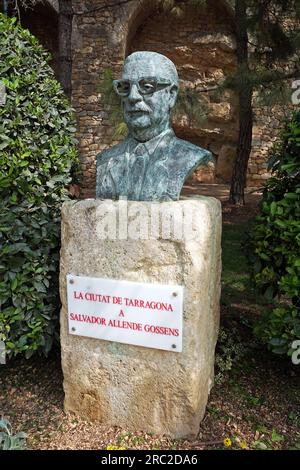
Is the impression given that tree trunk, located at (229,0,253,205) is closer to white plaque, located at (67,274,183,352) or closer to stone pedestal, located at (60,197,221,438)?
stone pedestal, located at (60,197,221,438)

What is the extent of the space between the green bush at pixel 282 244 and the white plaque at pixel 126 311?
2.10ft

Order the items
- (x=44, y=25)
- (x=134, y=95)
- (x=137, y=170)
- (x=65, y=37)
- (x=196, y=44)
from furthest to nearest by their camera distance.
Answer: (x=196, y=44) < (x=44, y=25) < (x=65, y=37) < (x=137, y=170) < (x=134, y=95)

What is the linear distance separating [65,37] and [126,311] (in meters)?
3.80

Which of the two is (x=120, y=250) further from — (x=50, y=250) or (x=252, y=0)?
(x=252, y=0)

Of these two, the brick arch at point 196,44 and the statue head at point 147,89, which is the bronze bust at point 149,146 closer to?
the statue head at point 147,89

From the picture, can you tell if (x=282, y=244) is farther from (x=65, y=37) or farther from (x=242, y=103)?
Result: (x=242, y=103)

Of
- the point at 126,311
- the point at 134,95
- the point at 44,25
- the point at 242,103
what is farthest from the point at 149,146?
the point at 44,25

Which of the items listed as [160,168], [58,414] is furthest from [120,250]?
[58,414]

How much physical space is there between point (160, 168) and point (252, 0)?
4918 mm

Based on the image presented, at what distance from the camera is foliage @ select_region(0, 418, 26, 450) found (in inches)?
76.1

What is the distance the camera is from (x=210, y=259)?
1998mm

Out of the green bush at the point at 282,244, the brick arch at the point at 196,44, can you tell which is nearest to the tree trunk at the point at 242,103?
the brick arch at the point at 196,44

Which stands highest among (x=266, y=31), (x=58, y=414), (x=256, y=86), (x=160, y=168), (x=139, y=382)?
(x=266, y=31)

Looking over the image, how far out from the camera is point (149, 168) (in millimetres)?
1980
